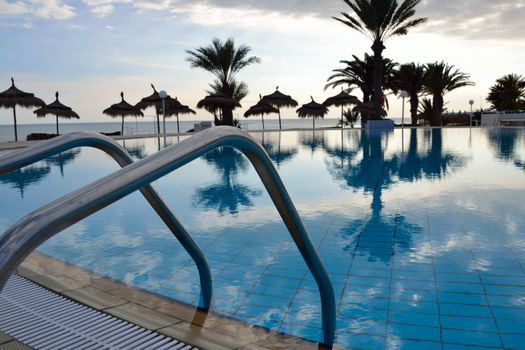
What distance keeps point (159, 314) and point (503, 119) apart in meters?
34.5

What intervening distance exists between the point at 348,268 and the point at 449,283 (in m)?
0.98

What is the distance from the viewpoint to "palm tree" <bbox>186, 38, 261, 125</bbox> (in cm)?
3103

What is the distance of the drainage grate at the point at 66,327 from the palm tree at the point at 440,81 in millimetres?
36229

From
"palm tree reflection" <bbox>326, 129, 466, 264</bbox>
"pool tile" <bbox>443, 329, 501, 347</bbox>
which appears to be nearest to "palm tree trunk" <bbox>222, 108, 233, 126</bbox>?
"palm tree reflection" <bbox>326, 129, 466, 264</bbox>

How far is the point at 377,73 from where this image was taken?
29.7 meters

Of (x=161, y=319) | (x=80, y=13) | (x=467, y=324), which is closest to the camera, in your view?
(x=161, y=319)

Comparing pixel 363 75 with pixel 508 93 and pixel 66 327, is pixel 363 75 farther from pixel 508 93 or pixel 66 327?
pixel 66 327

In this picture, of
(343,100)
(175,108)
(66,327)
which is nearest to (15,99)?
(175,108)

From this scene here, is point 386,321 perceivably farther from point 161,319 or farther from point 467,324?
point 161,319

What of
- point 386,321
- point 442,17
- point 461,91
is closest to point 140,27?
point 442,17

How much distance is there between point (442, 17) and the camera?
26.8 m

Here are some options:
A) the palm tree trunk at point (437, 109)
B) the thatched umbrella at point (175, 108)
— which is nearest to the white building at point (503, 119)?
the palm tree trunk at point (437, 109)

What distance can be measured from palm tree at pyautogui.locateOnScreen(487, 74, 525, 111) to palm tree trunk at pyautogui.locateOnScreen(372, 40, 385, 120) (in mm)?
16681

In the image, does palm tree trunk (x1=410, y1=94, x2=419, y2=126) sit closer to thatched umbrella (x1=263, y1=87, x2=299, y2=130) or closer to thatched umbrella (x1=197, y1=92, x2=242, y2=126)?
thatched umbrella (x1=263, y1=87, x2=299, y2=130)
